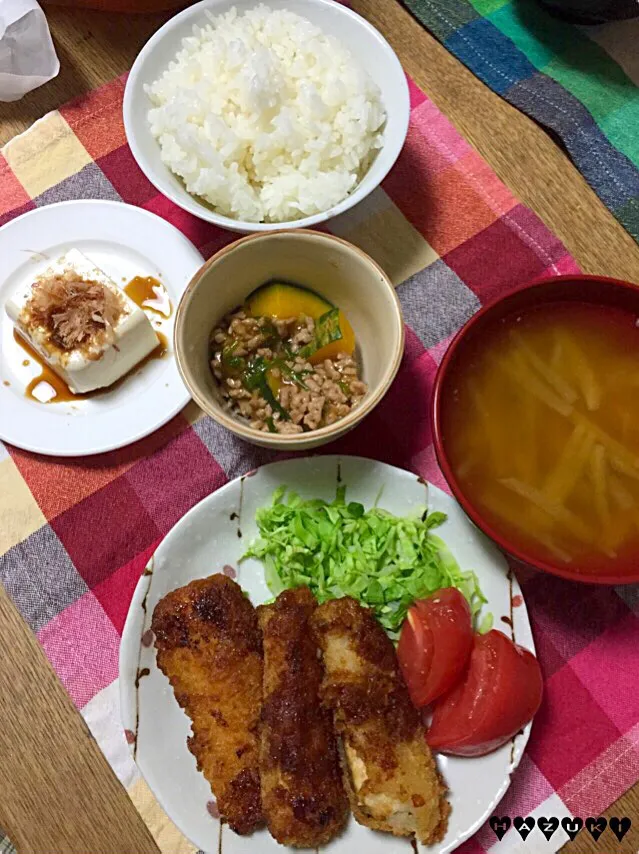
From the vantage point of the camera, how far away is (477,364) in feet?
4.69

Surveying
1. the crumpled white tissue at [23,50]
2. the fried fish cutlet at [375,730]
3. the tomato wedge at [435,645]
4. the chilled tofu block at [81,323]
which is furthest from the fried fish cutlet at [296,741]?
the crumpled white tissue at [23,50]

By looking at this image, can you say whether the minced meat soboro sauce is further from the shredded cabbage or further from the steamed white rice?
the steamed white rice

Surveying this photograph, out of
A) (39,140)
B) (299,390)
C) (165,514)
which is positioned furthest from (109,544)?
(39,140)

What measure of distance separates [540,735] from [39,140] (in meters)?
1.77

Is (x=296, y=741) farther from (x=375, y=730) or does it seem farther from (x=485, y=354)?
(x=485, y=354)

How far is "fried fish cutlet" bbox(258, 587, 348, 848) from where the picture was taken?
1312mm

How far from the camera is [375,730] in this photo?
4.44ft

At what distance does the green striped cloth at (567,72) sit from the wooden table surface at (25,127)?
4 centimetres

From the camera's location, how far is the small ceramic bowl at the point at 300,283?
4.37 feet

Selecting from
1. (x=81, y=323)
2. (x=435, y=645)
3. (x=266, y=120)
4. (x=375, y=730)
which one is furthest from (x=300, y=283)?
(x=375, y=730)

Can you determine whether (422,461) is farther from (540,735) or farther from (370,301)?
(540,735)

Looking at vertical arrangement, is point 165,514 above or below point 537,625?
above

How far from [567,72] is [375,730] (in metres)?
1.61

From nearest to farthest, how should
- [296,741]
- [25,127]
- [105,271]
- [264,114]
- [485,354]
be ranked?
1. [296,741]
2. [485,354]
3. [264,114]
4. [105,271]
5. [25,127]
